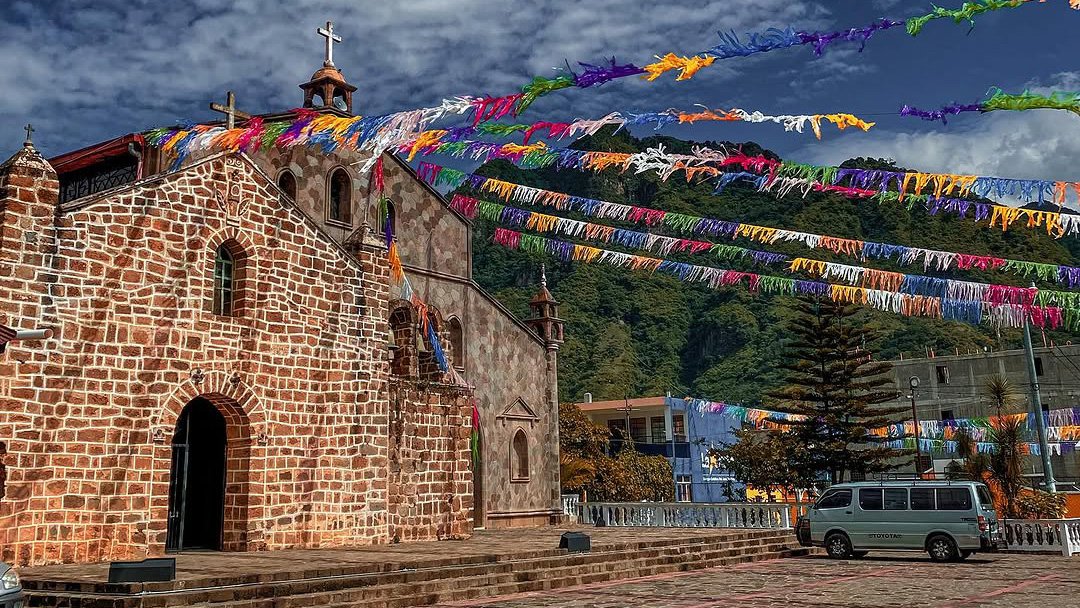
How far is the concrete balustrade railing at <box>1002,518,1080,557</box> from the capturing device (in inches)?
791

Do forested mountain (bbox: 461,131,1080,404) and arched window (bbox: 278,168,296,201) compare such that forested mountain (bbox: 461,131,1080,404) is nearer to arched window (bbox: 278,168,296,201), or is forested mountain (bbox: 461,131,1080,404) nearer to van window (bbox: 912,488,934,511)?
arched window (bbox: 278,168,296,201)

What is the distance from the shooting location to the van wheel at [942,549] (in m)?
17.5

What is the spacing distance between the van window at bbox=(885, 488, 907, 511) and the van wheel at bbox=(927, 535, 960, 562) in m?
0.82

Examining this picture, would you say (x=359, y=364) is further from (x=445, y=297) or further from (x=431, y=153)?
(x=445, y=297)

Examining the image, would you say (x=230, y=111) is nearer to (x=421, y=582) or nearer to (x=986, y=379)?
(x=421, y=582)

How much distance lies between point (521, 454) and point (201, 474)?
36.4 ft

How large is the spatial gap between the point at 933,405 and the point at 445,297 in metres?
40.4

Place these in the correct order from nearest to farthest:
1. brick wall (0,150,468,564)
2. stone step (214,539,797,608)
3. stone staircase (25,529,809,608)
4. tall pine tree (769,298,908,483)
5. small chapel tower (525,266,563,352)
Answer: stone staircase (25,529,809,608)
stone step (214,539,797,608)
brick wall (0,150,468,564)
small chapel tower (525,266,563,352)
tall pine tree (769,298,908,483)

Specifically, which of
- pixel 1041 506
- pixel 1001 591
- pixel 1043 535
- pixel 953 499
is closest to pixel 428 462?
pixel 953 499

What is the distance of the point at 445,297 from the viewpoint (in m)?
24.2

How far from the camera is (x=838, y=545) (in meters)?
18.9

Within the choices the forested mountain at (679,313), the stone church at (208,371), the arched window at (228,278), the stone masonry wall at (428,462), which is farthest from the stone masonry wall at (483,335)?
the forested mountain at (679,313)

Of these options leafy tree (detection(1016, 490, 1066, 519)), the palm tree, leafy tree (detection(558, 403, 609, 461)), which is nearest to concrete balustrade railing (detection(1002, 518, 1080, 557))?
the palm tree

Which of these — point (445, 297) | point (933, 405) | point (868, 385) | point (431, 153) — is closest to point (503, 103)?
point (431, 153)
